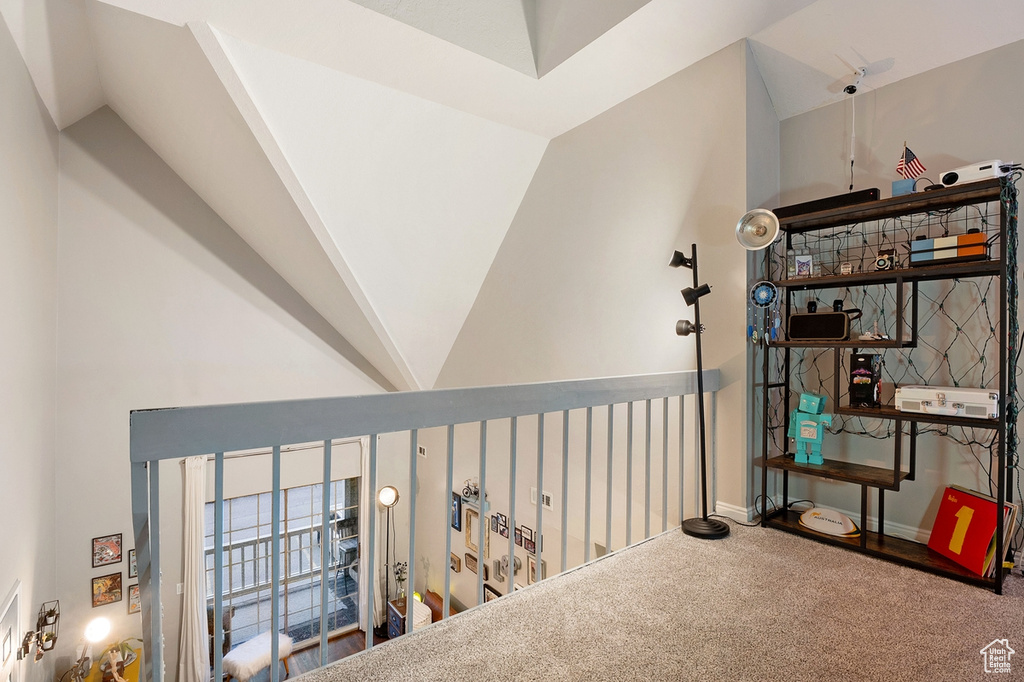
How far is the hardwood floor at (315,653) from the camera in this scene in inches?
207

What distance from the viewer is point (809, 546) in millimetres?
2219

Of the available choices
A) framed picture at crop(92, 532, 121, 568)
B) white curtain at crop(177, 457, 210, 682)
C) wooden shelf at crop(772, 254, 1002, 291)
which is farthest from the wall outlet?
framed picture at crop(92, 532, 121, 568)

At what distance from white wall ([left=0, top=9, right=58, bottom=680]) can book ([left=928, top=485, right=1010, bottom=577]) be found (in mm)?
4601

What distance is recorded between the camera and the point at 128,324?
183 inches

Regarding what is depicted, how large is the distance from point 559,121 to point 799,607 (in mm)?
3238

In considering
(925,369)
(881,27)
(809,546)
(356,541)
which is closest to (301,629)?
(356,541)

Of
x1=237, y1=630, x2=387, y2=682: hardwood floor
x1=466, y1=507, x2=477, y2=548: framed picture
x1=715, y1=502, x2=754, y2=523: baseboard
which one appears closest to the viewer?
x1=715, y1=502, x2=754, y2=523: baseboard

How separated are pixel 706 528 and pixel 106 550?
5.46 m

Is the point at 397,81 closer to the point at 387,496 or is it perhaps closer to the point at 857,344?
the point at 857,344

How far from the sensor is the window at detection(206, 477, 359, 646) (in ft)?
19.1

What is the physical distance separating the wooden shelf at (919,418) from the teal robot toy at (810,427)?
0.63 feet

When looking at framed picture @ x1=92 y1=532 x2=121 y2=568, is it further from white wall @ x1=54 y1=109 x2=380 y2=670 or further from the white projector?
the white projector

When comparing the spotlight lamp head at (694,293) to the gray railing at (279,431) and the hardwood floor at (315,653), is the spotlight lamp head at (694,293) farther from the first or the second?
the hardwood floor at (315,653)

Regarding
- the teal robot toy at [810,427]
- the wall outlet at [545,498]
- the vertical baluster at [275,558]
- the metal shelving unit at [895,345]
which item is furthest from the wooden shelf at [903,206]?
the wall outlet at [545,498]
